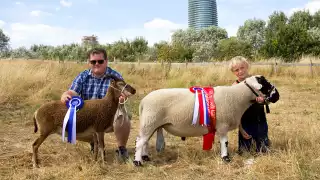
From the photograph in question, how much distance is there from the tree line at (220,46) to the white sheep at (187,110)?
1334 cm

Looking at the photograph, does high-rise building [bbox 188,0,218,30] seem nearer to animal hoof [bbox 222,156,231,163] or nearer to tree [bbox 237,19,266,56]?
tree [bbox 237,19,266,56]

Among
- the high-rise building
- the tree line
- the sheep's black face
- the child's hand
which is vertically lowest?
the child's hand

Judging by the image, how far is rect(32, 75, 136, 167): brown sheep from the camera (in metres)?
4.41

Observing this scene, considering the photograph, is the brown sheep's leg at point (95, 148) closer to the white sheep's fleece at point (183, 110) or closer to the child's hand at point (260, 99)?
the white sheep's fleece at point (183, 110)

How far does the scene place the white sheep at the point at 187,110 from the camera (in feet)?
14.9

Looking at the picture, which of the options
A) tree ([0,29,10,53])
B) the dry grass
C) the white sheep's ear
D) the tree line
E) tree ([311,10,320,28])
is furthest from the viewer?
tree ([0,29,10,53])

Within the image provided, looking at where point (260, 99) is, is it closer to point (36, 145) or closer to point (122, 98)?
point (122, 98)

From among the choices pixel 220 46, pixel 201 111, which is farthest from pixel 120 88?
pixel 220 46

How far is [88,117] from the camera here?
450 cm

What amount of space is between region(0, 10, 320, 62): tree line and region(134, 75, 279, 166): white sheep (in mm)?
13340

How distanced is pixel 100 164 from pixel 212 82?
37.7 ft

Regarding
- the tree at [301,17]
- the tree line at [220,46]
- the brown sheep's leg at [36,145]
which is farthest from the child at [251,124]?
the tree at [301,17]

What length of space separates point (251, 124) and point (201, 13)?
174 metres

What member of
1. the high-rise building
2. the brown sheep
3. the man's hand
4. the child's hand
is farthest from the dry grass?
the high-rise building
